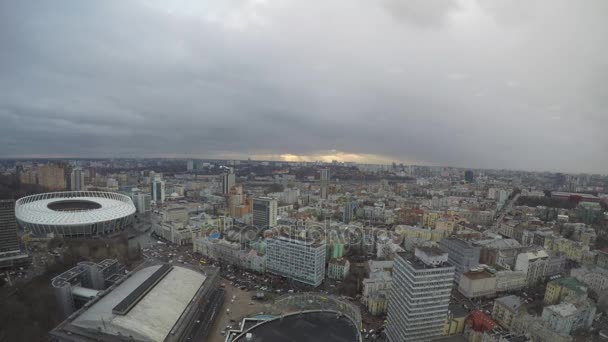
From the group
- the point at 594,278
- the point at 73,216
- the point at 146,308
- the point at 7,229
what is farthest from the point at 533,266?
the point at 73,216

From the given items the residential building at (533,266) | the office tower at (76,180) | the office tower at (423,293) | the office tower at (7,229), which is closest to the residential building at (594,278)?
the residential building at (533,266)

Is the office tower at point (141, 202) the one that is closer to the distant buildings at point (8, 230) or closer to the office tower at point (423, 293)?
the distant buildings at point (8, 230)

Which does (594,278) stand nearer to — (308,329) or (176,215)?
(308,329)

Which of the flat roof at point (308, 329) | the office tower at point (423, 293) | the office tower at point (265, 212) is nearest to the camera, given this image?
the flat roof at point (308, 329)

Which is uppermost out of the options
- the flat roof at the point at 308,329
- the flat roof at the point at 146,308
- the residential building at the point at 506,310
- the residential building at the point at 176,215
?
the flat roof at the point at 308,329

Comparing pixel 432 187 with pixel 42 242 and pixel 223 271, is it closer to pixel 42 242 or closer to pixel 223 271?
pixel 223 271

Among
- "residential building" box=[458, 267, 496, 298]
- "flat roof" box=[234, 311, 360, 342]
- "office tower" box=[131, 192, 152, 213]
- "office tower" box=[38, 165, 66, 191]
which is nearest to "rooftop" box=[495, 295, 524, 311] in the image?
"residential building" box=[458, 267, 496, 298]

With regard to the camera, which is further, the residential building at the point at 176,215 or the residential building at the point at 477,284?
the residential building at the point at 176,215

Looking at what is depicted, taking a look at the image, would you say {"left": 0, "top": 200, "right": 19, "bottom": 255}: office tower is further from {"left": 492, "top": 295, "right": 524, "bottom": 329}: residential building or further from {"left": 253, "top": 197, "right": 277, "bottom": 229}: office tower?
{"left": 492, "top": 295, "right": 524, "bottom": 329}: residential building
